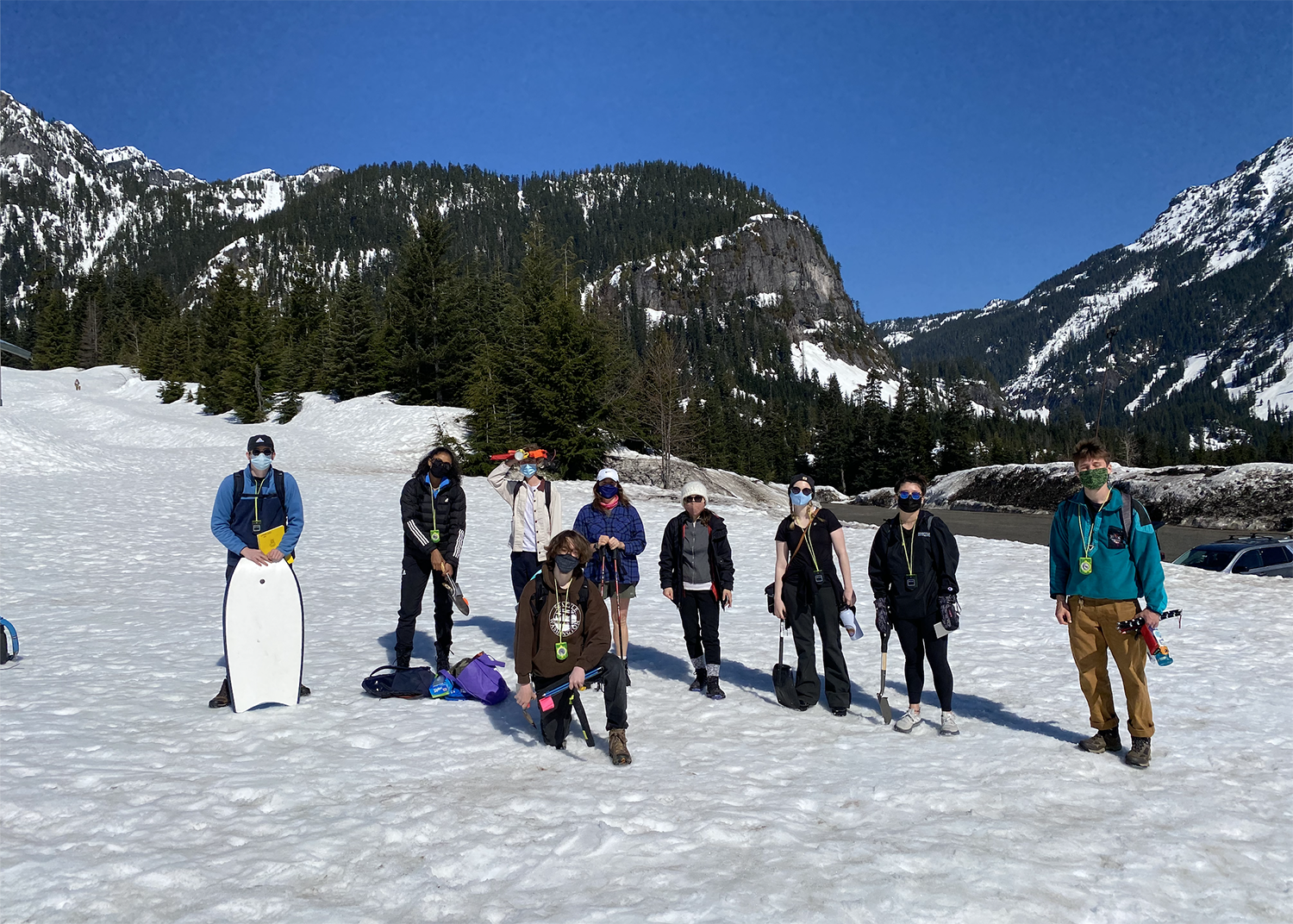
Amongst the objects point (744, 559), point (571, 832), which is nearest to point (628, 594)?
point (571, 832)

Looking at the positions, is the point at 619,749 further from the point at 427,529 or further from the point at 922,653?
the point at 427,529

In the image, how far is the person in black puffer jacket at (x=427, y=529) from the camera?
8.11m

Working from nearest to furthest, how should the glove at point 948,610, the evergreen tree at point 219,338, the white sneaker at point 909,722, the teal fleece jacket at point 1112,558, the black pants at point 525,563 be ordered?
1. the teal fleece jacket at point 1112,558
2. the glove at point 948,610
3. the white sneaker at point 909,722
4. the black pants at point 525,563
5. the evergreen tree at point 219,338

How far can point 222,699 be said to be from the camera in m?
7.21

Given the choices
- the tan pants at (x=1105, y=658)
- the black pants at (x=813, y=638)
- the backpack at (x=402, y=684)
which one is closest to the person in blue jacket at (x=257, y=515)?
the backpack at (x=402, y=684)

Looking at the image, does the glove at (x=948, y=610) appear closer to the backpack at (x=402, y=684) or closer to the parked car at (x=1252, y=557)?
the backpack at (x=402, y=684)

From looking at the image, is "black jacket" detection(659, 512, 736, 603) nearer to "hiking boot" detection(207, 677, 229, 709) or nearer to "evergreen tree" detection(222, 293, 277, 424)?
"hiking boot" detection(207, 677, 229, 709)

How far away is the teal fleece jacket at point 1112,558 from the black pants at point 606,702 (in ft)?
11.9

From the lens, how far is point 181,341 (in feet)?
229

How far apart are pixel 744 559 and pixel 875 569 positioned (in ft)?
38.8

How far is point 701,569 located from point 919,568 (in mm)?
2207

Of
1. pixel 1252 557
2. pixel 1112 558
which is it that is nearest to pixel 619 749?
pixel 1112 558

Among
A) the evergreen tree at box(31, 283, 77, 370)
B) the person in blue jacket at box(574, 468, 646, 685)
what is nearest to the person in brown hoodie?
the person in blue jacket at box(574, 468, 646, 685)

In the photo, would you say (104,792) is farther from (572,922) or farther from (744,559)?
(744,559)
